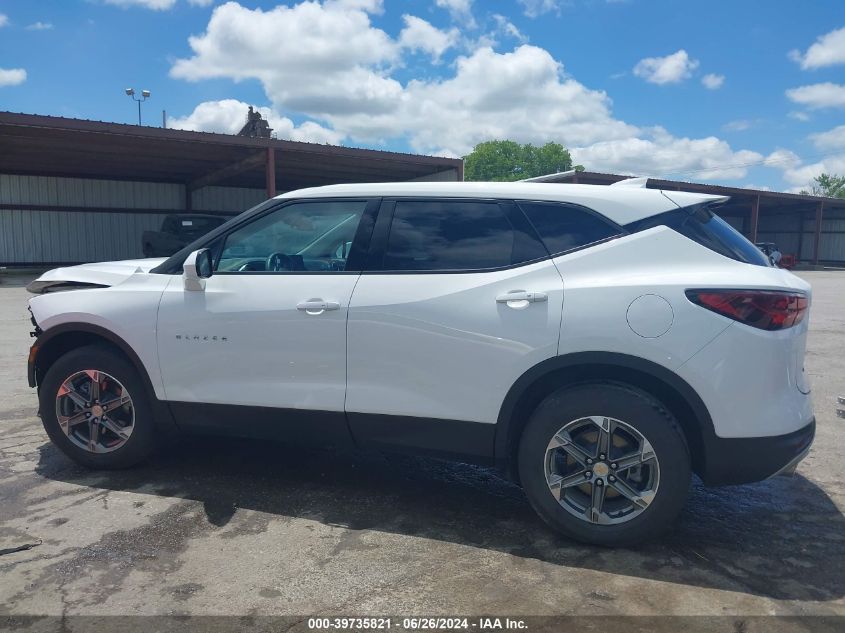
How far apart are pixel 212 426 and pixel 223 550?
0.88 m

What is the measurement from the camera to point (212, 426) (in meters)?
3.79

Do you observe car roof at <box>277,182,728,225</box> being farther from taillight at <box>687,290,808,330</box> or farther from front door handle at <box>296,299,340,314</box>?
front door handle at <box>296,299,340,314</box>

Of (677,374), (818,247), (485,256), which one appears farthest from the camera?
(818,247)

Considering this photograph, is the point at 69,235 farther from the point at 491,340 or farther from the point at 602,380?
the point at 602,380

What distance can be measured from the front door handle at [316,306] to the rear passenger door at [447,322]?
0.11 meters

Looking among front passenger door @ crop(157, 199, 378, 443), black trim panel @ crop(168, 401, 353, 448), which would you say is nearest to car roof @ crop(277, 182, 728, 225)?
front passenger door @ crop(157, 199, 378, 443)

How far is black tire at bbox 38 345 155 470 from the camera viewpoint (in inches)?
155

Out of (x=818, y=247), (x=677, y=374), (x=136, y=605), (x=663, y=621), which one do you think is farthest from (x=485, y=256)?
(x=818, y=247)

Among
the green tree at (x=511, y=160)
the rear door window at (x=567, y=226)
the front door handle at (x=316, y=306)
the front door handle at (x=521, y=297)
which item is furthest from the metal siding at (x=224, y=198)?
the green tree at (x=511, y=160)

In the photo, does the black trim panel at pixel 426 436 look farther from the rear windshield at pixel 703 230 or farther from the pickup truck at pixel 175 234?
the pickup truck at pixel 175 234

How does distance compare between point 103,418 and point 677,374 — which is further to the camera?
point 103,418

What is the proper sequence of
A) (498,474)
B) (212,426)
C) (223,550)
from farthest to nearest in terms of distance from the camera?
(498,474) → (212,426) → (223,550)

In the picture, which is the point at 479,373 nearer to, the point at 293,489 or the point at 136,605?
the point at 293,489

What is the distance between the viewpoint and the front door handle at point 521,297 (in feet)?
10.1
